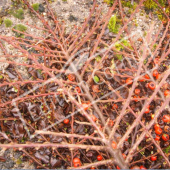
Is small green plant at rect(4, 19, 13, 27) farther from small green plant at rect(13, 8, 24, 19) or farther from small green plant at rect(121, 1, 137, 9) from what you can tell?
small green plant at rect(121, 1, 137, 9)

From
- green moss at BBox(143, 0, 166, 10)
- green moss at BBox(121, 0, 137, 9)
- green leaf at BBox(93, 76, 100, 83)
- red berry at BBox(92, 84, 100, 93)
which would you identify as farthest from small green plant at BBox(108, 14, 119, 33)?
red berry at BBox(92, 84, 100, 93)

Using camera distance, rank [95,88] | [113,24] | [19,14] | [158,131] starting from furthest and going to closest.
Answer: [19,14] → [113,24] → [95,88] → [158,131]

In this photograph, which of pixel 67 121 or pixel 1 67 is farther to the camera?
pixel 1 67

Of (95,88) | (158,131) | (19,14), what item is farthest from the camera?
(19,14)

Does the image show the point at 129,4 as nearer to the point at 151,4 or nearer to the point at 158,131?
the point at 151,4

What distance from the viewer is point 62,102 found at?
8.39 ft

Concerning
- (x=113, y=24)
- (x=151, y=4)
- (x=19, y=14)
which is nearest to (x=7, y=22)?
(x=19, y=14)

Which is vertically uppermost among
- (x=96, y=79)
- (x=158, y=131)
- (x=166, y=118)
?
(x=96, y=79)

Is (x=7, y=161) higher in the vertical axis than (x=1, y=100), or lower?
lower

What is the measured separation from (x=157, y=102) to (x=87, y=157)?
1.31 m

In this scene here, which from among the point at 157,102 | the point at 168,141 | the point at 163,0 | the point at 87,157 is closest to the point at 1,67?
the point at 87,157

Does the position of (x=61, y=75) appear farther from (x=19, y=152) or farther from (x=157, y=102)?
(x=157, y=102)

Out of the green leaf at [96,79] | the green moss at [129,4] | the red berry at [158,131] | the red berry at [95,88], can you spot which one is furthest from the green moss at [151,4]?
the red berry at [158,131]

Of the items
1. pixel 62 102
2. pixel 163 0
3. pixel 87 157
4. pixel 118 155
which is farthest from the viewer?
pixel 163 0
